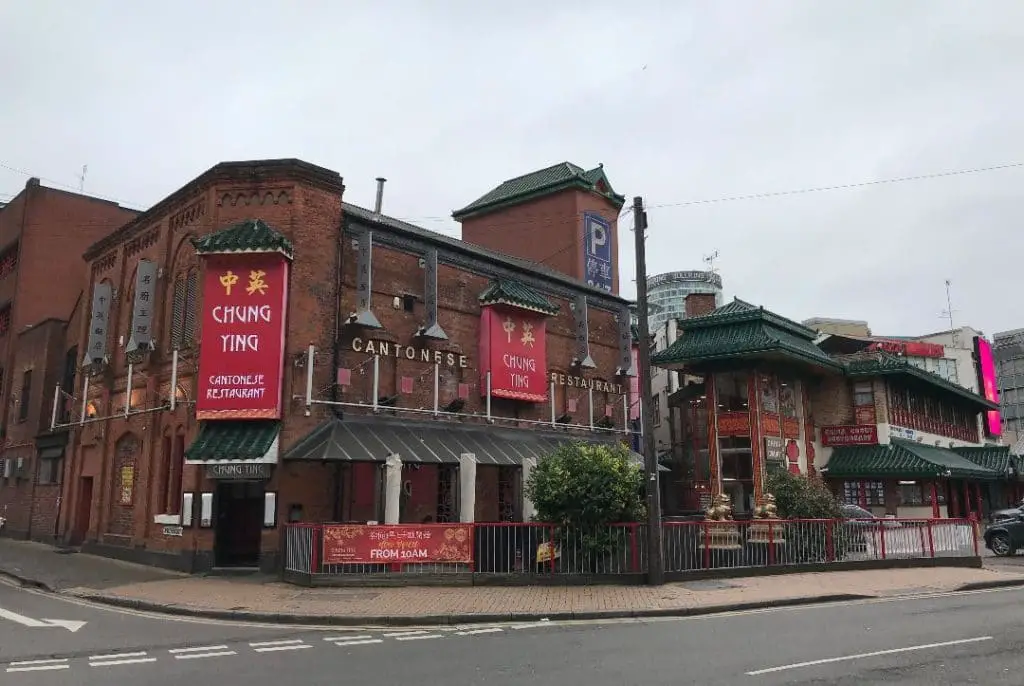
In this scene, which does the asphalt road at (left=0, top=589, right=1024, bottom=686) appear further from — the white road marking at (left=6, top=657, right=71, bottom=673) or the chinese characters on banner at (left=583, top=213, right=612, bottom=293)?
the chinese characters on banner at (left=583, top=213, right=612, bottom=293)

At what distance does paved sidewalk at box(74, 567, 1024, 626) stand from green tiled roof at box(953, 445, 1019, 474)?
2497 cm

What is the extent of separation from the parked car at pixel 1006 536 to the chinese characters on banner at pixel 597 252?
17.4m

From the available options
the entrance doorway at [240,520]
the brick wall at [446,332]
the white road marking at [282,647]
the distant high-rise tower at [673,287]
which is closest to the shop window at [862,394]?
the brick wall at [446,332]

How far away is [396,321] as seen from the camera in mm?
22891

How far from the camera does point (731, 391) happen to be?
109ft

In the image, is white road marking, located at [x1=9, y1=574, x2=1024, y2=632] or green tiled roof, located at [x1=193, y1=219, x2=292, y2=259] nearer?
white road marking, located at [x1=9, y1=574, x2=1024, y2=632]

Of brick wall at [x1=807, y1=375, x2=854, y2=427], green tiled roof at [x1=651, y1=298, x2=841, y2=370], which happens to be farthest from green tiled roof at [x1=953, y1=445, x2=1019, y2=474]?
green tiled roof at [x1=651, y1=298, x2=841, y2=370]

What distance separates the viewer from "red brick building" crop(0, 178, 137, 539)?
96.6 ft

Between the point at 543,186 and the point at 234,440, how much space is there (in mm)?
20763

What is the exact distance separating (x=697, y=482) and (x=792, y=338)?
850 cm

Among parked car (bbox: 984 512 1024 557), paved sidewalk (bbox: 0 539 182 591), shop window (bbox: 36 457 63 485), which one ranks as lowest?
paved sidewalk (bbox: 0 539 182 591)

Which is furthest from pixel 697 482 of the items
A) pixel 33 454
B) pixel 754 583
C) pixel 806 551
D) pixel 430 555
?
pixel 33 454

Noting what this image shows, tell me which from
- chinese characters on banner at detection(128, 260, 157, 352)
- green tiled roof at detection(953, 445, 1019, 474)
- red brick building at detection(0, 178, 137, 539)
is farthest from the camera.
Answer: green tiled roof at detection(953, 445, 1019, 474)

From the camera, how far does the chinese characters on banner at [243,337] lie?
19203mm
